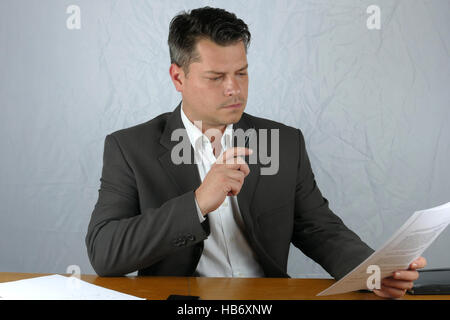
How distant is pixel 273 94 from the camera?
2.39 metres

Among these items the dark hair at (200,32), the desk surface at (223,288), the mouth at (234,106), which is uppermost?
the dark hair at (200,32)

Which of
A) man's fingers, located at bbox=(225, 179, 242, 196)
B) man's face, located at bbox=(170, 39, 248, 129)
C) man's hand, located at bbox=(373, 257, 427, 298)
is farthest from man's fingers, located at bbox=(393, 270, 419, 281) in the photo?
man's face, located at bbox=(170, 39, 248, 129)

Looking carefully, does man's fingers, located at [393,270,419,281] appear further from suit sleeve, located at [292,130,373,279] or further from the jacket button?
the jacket button

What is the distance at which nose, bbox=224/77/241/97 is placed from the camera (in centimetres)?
156

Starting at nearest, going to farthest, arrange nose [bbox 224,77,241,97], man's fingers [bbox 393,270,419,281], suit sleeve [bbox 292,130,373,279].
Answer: man's fingers [bbox 393,270,419,281] < suit sleeve [bbox 292,130,373,279] < nose [bbox 224,77,241,97]

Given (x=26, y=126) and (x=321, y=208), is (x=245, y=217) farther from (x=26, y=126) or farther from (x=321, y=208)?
(x=26, y=126)

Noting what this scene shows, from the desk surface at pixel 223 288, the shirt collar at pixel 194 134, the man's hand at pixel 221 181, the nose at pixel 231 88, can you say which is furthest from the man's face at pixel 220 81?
the desk surface at pixel 223 288

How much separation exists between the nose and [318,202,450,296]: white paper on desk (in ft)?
2.23

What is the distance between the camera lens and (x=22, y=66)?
2408mm

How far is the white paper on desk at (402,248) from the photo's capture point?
1.02 metres

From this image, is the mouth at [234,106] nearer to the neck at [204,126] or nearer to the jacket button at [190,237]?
the neck at [204,126]

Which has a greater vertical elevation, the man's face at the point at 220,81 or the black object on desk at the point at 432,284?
the man's face at the point at 220,81

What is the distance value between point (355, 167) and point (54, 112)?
1479 mm

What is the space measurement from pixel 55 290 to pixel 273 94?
1.52 metres
